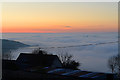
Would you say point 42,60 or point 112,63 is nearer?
point 42,60

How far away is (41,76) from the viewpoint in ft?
42.4

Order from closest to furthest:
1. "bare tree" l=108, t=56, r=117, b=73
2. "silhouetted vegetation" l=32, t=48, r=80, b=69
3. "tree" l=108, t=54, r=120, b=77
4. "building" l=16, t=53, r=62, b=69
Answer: "building" l=16, t=53, r=62, b=69
"silhouetted vegetation" l=32, t=48, r=80, b=69
"tree" l=108, t=54, r=120, b=77
"bare tree" l=108, t=56, r=117, b=73

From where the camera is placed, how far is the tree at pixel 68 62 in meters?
31.6

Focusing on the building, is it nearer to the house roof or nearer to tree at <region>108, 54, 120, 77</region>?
the house roof

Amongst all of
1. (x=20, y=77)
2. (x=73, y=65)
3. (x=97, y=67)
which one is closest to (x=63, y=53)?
(x=73, y=65)

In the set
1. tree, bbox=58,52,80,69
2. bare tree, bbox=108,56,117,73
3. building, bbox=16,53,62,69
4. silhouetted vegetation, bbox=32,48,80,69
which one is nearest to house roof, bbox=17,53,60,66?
building, bbox=16,53,62,69

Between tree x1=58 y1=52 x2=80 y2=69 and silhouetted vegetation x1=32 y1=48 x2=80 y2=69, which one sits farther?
tree x1=58 y1=52 x2=80 y2=69

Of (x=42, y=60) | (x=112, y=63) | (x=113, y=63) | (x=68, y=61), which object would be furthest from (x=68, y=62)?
(x=113, y=63)

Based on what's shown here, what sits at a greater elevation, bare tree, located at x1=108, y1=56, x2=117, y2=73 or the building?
the building

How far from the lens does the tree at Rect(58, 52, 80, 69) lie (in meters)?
31.6

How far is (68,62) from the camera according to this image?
34.2m

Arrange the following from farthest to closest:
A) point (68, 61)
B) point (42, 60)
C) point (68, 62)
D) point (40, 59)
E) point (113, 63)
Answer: point (68, 61) < point (68, 62) < point (113, 63) < point (40, 59) < point (42, 60)

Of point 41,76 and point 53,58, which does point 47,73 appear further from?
point 53,58

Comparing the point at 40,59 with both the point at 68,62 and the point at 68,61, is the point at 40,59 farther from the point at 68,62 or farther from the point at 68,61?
the point at 68,61
